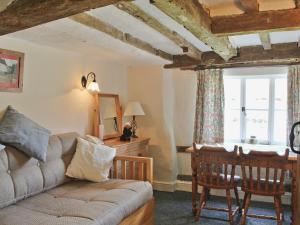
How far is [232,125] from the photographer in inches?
179

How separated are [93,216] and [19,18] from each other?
4.69ft

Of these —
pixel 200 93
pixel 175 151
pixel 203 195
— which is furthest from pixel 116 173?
pixel 200 93

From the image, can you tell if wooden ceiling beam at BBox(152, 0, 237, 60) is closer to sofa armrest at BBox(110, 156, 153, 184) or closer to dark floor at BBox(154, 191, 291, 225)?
sofa armrest at BBox(110, 156, 153, 184)

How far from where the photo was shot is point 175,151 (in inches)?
186

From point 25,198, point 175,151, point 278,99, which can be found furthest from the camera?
point 175,151

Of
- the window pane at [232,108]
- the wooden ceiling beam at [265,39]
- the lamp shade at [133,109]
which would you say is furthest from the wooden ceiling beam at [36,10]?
the window pane at [232,108]

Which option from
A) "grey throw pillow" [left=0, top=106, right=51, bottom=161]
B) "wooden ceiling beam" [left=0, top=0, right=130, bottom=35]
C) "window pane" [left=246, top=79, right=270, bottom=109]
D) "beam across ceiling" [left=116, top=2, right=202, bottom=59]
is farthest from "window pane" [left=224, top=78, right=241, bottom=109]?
"wooden ceiling beam" [left=0, top=0, right=130, bottom=35]

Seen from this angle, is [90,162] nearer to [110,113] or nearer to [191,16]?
[110,113]

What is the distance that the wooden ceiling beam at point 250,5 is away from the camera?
219cm

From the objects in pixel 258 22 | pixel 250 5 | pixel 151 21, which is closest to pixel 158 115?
pixel 151 21

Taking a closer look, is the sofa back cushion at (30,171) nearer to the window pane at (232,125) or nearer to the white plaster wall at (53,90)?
the white plaster wall at (53,90)

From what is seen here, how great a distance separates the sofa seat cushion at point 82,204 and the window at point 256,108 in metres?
2.08

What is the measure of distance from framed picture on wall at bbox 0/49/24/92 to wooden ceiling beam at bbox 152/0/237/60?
5.39 feet

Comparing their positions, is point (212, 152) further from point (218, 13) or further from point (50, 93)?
point (50, 93)
